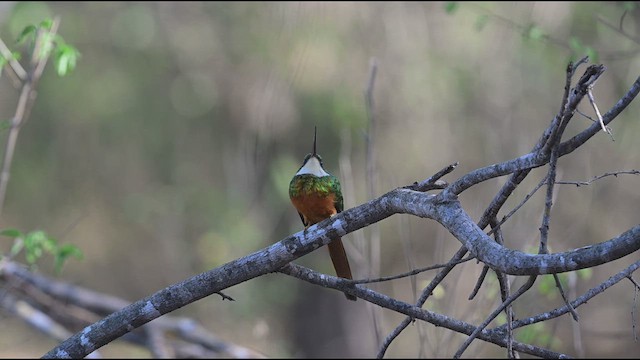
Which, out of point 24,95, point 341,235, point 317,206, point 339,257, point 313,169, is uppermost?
point 24,95

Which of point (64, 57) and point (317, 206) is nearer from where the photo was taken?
point (317, 206)

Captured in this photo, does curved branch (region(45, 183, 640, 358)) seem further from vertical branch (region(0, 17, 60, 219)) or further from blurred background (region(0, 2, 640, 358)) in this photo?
blurred background (region(0, 2, 640, 358))

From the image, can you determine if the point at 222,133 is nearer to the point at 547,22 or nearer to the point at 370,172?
the point at 547,22

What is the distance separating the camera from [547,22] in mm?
8992

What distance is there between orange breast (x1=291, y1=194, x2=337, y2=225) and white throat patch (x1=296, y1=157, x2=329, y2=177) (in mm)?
195

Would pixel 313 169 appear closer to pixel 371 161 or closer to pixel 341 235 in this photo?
pixel 371 161

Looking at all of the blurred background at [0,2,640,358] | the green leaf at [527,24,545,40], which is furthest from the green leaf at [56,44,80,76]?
the blurred background at [0,2,640,358]

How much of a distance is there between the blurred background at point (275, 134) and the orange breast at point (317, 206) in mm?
3305

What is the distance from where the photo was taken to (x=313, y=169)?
4.03 m

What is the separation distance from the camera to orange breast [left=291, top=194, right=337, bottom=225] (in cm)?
371

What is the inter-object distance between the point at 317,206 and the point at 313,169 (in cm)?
36

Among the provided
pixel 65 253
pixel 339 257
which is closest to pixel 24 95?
pixel 65 253

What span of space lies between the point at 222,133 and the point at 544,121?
4395 millimetres

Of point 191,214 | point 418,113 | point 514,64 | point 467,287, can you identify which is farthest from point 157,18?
point 467,287
